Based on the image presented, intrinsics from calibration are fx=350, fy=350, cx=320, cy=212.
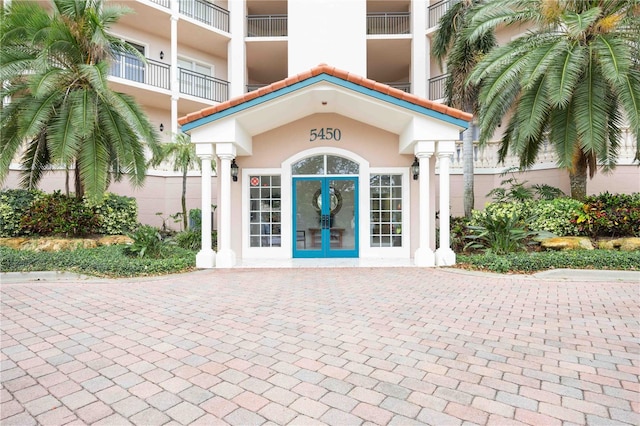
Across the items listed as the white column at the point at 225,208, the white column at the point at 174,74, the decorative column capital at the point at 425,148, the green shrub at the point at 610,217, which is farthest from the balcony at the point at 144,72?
the green shrub at the point at 610,217

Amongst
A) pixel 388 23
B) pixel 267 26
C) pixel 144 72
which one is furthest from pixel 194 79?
pixel 388 23

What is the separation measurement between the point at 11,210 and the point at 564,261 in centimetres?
1368

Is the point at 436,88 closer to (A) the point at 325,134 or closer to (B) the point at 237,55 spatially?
(A) the point at 325,134

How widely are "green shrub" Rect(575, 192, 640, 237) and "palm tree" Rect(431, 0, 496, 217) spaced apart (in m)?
3.55

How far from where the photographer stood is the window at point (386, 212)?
399 inches

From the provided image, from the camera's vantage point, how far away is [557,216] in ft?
31.1

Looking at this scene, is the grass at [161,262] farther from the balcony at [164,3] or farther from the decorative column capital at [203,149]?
the balcony at [164,3]

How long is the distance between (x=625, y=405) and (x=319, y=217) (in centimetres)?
802

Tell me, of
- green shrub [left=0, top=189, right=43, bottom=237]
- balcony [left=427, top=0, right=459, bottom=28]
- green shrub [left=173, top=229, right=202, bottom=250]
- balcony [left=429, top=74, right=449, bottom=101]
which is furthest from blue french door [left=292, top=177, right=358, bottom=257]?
balcony [left=427, top=0, right=459, bottom=28]

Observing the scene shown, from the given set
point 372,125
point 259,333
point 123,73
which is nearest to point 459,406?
point 259,333

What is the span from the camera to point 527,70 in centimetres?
810

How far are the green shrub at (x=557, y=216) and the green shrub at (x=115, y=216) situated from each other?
11738 mm

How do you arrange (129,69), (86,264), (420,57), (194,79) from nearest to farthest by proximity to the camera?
(86,264) < (129,69) < (420,57) < (194,79)

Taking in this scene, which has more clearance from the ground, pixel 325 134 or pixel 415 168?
pixel 325 134
